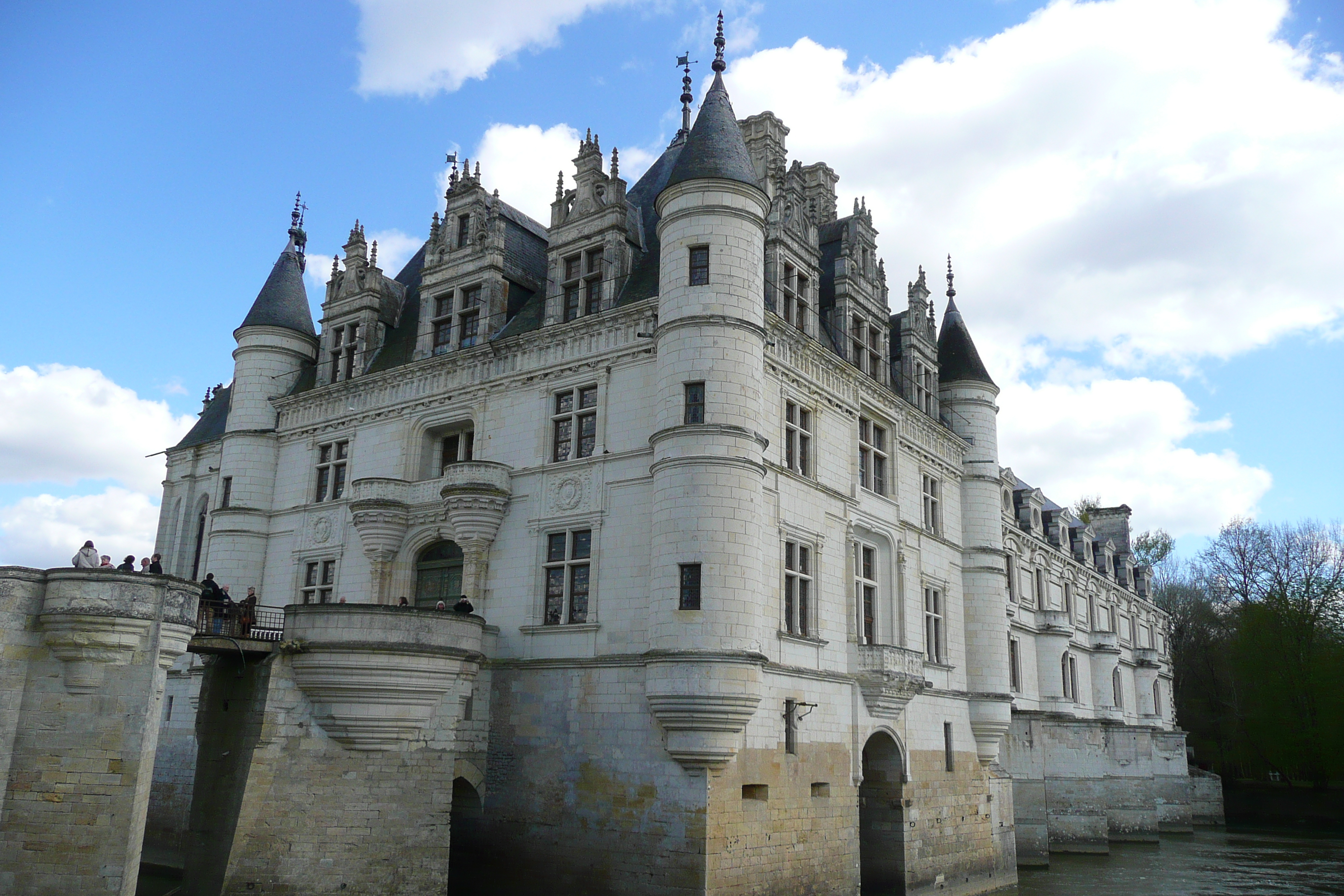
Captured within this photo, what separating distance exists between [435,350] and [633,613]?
1085cm

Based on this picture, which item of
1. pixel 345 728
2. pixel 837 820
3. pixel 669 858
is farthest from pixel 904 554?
pixel 345 728

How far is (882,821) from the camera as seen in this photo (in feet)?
89.8

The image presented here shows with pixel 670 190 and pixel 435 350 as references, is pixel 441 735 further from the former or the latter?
pixel 670 190

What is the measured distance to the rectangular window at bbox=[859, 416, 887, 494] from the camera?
29.1m

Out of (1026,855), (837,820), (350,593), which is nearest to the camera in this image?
(837,820)

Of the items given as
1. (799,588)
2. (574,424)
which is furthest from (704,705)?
(574,424)

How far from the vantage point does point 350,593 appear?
93.1ft

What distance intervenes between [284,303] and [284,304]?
0.05 feet

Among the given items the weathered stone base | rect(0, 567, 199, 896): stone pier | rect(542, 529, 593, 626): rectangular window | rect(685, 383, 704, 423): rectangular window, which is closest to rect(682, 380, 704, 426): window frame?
rect(685, 383, 704, 423): rectangular window

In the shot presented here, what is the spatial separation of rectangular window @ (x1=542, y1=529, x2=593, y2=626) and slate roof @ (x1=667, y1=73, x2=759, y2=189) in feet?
29.5

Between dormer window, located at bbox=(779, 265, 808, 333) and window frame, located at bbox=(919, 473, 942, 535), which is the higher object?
dormer window, located at bbox=(779, 265, 808, 333)

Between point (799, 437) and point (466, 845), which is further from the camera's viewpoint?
point (799, 437)

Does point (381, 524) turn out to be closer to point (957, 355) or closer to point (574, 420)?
point (574, 420)

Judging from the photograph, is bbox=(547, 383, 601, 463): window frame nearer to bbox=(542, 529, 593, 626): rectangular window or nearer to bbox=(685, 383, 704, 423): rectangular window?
bbox=(542, 529, 593, 626): rectangular window
